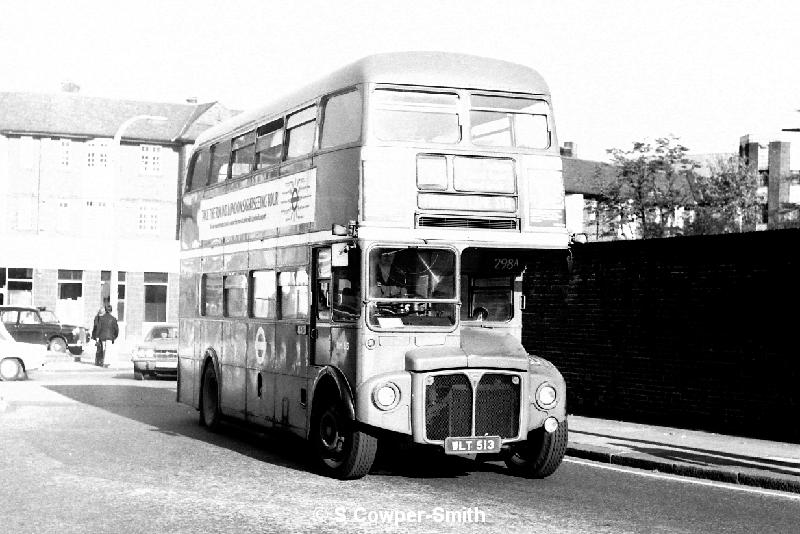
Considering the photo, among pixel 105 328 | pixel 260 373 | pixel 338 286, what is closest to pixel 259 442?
pixel 260 373

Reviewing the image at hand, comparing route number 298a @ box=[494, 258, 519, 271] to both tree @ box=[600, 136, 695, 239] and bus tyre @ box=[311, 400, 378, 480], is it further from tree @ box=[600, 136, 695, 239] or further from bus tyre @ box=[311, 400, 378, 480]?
tree @ box=[600, 136, 695, 239]

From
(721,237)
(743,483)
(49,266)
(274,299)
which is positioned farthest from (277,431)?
(49,266)

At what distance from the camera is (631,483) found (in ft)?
40.1

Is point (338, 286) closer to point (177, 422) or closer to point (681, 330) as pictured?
point (681, 330)

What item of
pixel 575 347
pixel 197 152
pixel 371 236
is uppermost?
pixel 197 152

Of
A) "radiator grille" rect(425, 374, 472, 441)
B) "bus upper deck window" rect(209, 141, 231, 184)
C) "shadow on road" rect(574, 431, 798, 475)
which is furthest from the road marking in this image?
"bus upper deck window" rect(209, 141, 231, 184)

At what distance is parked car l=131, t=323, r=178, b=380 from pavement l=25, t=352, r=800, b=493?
15365mm

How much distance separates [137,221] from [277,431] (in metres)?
47.2

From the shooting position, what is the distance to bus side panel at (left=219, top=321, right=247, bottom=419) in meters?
16.0

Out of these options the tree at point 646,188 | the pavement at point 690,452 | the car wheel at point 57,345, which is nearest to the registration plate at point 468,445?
the pavement at point 690,452

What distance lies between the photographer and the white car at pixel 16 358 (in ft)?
94.9

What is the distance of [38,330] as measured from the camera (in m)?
42.8

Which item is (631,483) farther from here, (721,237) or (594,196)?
(594,196)

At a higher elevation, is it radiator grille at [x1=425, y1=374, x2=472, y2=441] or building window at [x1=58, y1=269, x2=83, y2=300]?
building window at [x1=58, y1=269, x2=83, y2=300]
